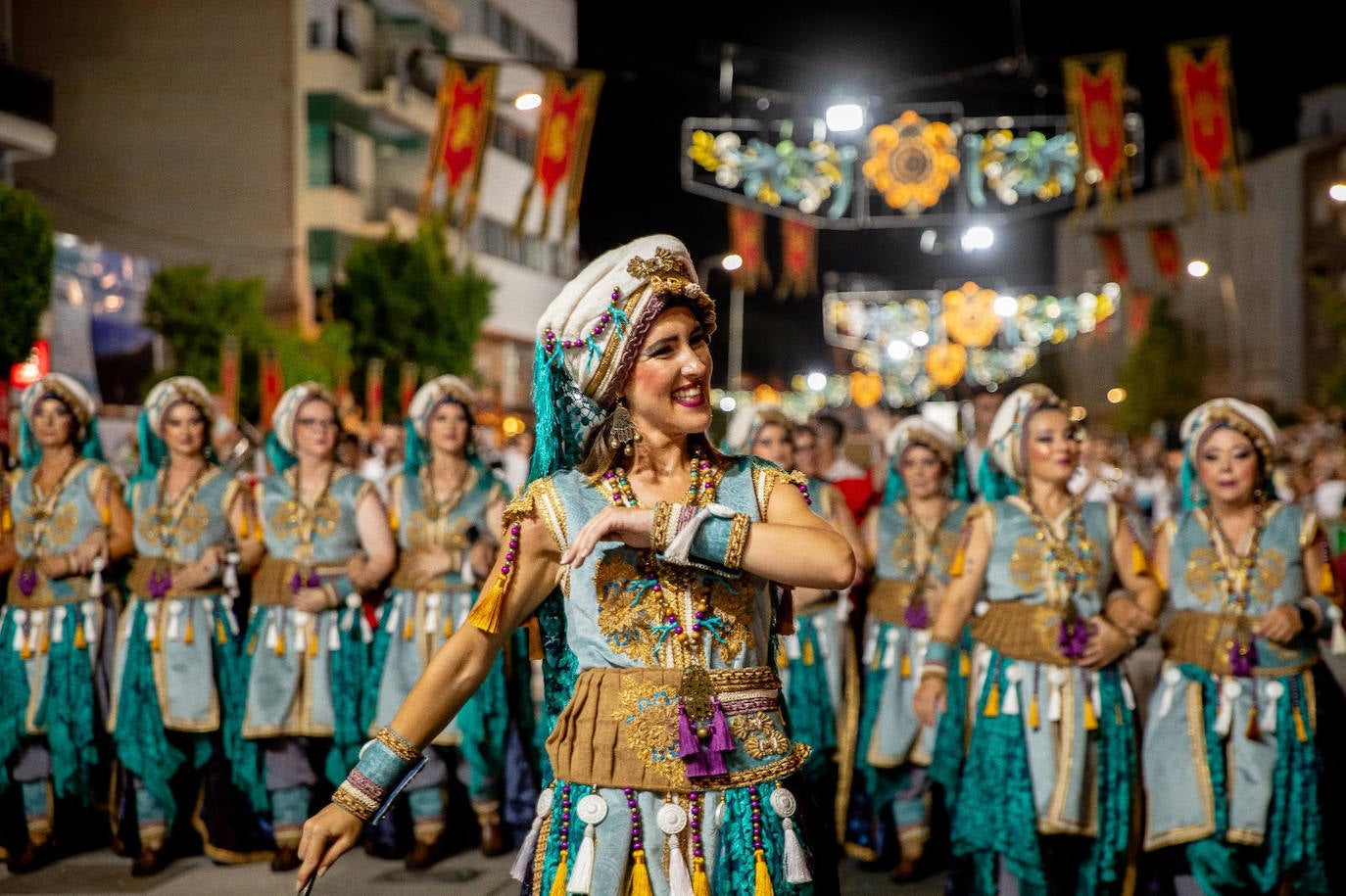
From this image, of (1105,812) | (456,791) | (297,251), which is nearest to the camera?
(1105,812)

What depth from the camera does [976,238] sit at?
24.4m

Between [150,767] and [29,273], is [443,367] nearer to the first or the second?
[29,273]

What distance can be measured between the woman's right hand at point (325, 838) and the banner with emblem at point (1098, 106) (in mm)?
13885

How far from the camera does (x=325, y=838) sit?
2.94 m

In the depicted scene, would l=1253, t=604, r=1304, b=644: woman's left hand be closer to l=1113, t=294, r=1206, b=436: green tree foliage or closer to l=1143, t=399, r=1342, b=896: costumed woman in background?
l=1143, t=399, r=1342, b=896: costumed woman in background

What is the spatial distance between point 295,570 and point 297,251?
3069 centimetres

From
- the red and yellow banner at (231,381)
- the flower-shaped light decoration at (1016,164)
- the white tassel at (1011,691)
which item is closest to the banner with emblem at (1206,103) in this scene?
the flower-shaped light decoration at (1016,164)

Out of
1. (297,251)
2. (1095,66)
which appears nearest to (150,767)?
(1095,66)

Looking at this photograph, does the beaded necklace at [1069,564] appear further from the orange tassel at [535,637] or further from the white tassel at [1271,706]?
the orange tassel at [535,637]

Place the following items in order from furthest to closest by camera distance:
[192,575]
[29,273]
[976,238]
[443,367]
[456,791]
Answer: [443,367] < [976,238] < [29,273] < [456,791] < [192,575]

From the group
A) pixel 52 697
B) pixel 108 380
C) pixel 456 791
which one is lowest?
pixel 456 791

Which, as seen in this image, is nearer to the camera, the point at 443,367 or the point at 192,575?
the point at 192,575

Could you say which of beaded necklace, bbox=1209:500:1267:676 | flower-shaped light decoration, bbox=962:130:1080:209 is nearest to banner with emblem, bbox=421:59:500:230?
flower-shaped light decoration, bbox=962:130:1080:209

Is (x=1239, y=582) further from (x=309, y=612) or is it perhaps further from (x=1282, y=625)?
(x=309, y=612)
